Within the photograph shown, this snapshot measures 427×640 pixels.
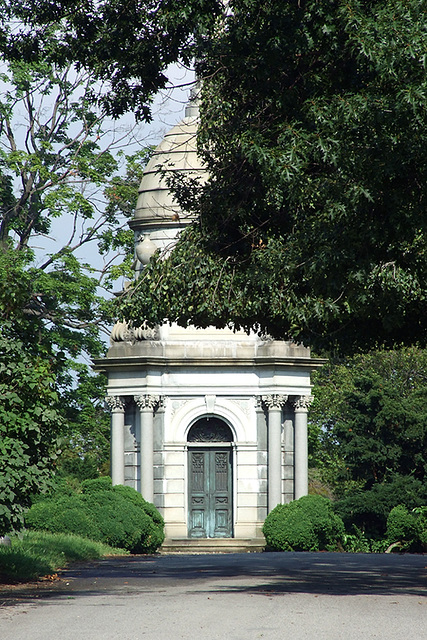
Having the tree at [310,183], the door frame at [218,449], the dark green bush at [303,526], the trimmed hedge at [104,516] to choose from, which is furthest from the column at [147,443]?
the tree at [310,183]

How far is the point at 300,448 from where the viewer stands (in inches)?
1145

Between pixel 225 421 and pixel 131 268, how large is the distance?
4980 mm

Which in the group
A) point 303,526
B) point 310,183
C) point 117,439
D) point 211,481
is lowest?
point 303,526

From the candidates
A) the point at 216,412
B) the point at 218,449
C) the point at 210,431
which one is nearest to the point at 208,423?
the point at 210,431

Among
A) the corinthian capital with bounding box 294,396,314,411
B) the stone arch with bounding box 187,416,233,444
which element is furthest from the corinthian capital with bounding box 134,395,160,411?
the corinthian capital with bounding box 294,396,314,411

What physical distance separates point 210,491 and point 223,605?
1774cm

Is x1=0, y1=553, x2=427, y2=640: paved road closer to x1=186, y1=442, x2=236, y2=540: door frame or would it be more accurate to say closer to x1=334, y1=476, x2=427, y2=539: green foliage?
x1=186, y1=442, x2=236, y2=540: door frame

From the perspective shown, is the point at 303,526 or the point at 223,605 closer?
the point at 223,605

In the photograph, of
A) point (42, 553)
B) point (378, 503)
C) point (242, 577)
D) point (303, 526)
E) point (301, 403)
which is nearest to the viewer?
point (242, 577)

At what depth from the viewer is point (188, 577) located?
1576 cm

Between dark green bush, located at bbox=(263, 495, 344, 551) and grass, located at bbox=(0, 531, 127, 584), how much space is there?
3.96m

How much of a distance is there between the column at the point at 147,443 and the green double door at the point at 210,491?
1.22 meters

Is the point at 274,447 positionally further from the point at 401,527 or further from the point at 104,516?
the point at 104,516

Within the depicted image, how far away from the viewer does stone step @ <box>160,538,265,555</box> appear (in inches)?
1089
